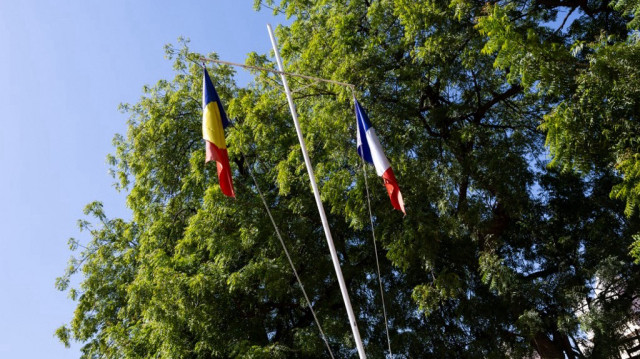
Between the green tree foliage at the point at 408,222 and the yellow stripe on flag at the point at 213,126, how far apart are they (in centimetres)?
292

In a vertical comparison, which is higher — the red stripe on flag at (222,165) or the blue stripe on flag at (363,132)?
the blue stripe on flag at (363,132)

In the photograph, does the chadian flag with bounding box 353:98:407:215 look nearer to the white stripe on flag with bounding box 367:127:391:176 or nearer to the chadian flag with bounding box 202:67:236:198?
the white stripe on flag with bounding box 367:127:391:176

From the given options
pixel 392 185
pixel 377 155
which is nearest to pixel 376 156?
pixel 377 155

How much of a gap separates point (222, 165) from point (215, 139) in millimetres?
372

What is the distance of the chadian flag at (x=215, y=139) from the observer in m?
7.63

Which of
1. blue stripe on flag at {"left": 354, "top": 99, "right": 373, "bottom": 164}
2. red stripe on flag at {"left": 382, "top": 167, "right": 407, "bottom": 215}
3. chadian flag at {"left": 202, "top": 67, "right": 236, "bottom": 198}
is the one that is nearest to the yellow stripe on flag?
chadian flag at {"left": 202, "top": 67, "right": 236, "bottom": 198}

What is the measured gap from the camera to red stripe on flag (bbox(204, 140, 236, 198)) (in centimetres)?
762

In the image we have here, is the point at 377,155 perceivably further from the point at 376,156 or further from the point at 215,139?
the point at 215,139

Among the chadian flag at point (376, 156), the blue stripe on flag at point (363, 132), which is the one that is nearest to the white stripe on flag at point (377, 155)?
the chadian flag at point (376, 156)

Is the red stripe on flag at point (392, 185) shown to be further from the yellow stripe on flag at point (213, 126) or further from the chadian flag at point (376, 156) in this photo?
the yellow stripe on flag at point (213, 126)

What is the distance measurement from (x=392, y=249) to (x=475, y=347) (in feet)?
11.9

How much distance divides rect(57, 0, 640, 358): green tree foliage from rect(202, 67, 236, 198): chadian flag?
290 cm

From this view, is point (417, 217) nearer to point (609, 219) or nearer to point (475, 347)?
point (475, 347)

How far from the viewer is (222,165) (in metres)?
7.70
